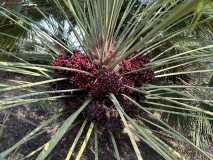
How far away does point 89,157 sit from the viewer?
2.24m

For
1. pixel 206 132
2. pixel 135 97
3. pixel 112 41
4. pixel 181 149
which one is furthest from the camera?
pixel 181 149

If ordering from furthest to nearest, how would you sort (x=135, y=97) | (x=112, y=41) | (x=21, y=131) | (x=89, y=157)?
(x=21, y=131), (x=89, y=157), (x=112, y=41), (x=135, y=97)

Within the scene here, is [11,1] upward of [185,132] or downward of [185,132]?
upward

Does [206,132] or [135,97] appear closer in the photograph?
[135,97]

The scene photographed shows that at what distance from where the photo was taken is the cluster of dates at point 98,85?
1.05 meters

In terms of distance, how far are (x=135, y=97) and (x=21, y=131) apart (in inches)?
80.0

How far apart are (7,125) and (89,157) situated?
132 cm

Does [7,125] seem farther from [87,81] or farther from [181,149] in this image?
[181,149]

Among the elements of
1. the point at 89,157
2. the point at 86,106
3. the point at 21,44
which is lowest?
the point at 89,157

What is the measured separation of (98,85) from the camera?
41.1 inches

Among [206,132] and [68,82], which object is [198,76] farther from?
[68,82]

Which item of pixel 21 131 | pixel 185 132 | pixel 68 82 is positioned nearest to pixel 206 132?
pixel 185 132

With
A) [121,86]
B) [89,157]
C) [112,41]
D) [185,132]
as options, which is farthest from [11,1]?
[185,132]

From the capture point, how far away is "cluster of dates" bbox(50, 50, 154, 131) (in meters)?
1.05
